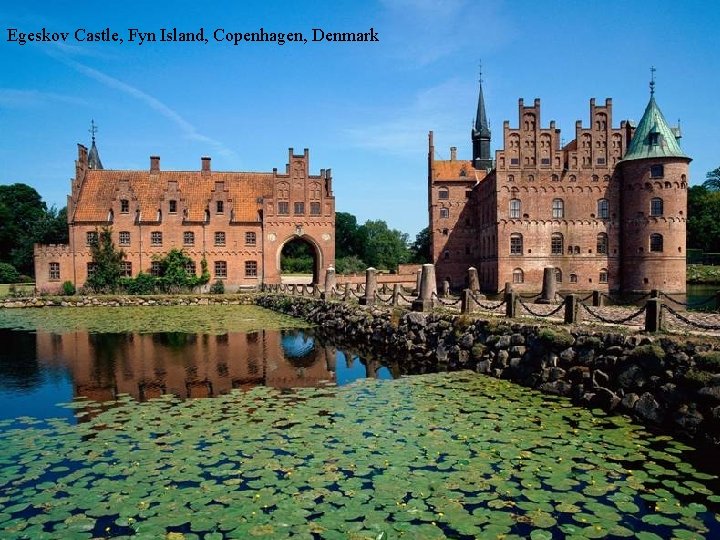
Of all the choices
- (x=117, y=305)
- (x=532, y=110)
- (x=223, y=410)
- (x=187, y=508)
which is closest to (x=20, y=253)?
(x=117, y=305)

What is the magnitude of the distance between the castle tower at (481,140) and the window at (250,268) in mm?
24758

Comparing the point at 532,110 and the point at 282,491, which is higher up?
the point at 532,110

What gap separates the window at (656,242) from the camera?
38.9m

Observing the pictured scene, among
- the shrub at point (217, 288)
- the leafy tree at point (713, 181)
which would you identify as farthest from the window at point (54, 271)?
the leafy tree at point (713, 181)

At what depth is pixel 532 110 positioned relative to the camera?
40.5 metres

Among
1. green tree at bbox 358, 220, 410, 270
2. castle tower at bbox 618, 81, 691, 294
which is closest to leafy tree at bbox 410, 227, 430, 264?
green tree at bbox 358, 220, 410, 270

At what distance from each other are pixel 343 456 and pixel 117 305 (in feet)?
103

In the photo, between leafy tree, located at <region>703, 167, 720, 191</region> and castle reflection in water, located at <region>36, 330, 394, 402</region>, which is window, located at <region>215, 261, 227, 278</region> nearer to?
castle reflection in water, located at <region>36, 330, 394, 402</region>

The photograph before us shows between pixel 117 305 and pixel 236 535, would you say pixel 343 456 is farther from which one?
pixel 117 305

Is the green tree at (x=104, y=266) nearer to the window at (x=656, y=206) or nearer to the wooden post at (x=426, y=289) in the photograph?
the wooden post at (x=426, y=289)

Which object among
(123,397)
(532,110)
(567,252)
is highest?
(532,110)

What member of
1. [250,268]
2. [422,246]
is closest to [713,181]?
[422,246]

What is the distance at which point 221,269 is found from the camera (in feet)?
140

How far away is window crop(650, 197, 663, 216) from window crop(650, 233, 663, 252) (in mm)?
1519
